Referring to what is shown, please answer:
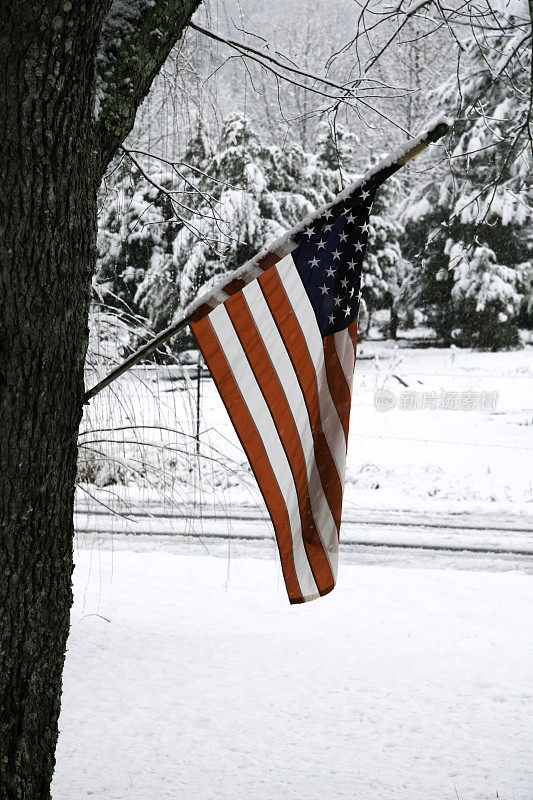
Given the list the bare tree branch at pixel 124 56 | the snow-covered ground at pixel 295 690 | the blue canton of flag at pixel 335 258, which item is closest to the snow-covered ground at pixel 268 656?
the snow-covered ground at pixel 295 690

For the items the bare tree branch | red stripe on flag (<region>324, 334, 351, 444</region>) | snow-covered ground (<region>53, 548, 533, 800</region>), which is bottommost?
snow-covered ground (<region>53, 548, 533, 800</region>)

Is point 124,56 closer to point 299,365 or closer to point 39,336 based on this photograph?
point 39,336

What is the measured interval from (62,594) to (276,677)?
313 centimetres

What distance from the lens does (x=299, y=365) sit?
2.84 meters

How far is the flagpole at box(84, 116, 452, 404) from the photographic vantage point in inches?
97.0

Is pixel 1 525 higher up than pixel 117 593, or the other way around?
pixel 1 525

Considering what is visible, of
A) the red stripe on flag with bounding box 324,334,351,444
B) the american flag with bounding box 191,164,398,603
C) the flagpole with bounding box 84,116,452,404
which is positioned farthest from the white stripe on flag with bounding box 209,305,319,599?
the red stripe on flag with bounding box 324,334,351,444

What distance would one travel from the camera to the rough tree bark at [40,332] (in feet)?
6.72

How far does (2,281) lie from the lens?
2059 mm

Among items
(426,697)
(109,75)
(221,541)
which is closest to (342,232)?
(109,75)

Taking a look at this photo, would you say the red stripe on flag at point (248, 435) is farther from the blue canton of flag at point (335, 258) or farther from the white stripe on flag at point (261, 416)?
the blue canton of flag at point (335, 258)

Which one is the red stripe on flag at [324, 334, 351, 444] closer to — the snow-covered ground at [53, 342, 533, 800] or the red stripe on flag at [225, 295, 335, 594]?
the red stripe on flag at [225, 295, 335, 594]

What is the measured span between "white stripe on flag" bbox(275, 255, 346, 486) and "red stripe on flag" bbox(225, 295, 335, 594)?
14 cm

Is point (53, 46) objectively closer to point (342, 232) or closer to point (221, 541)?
point (342, 232)
